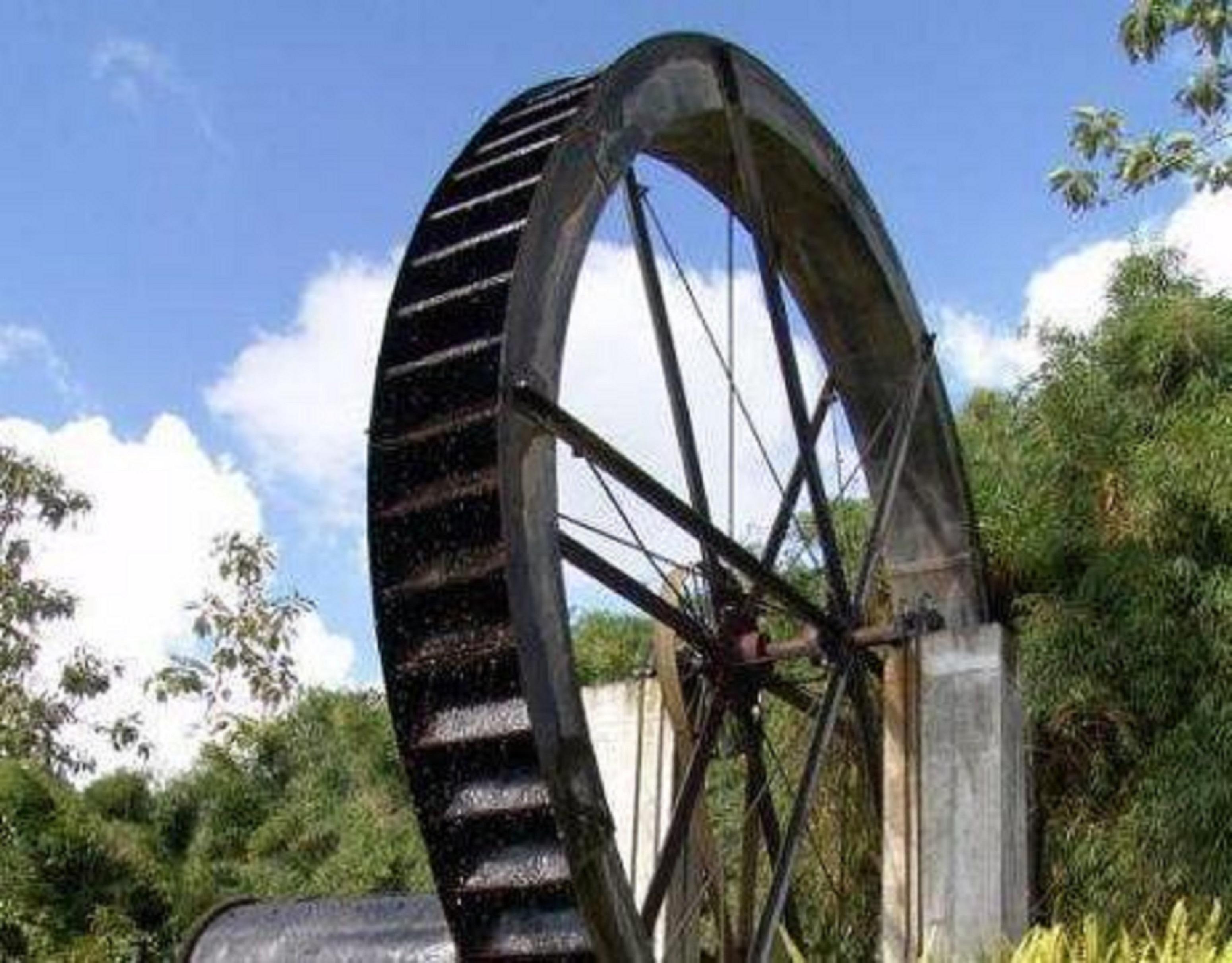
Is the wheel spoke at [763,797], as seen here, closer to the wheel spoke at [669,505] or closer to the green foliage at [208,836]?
the wheel spoke at [669,505]

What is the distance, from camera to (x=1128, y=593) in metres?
9.01

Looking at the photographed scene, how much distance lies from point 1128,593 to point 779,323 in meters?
2.63

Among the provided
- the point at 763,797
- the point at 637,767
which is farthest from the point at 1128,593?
the point at 637,767

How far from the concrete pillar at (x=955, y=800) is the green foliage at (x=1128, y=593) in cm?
110

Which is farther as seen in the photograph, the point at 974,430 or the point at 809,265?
the point at 974,430

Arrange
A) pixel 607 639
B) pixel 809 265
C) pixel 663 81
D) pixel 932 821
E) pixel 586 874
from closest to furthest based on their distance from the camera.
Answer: pixel 586 874
pixel 663 81
pixel 932 821
pixel 809 265
pixel 607 639

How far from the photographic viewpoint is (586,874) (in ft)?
17.1

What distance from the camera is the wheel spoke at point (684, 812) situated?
6.18 m

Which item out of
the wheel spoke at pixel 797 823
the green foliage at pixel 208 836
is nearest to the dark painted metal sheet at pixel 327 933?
the wheel spoke at pixel 797 823

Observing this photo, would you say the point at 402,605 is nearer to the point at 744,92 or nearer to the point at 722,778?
the point at 744,92

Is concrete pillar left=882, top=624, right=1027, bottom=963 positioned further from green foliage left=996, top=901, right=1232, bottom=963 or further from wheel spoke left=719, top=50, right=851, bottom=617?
green foliage left=996, top=901, right=1232, bottom=963

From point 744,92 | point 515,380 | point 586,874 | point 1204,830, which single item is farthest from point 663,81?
point 1204,830

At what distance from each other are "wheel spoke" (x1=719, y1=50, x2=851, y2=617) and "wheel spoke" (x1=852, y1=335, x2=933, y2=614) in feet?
0.50

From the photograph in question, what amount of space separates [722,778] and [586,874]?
6306 millimetres
